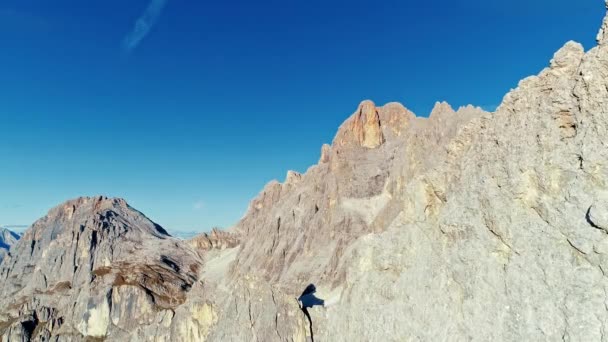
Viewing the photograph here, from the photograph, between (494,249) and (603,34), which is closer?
(603,34)

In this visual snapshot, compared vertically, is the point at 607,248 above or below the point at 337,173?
below

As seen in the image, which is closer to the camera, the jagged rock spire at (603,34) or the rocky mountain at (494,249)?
the rocky mountain at (494,249)

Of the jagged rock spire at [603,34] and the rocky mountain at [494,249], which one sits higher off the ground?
the jagged rock spire at [603,34]

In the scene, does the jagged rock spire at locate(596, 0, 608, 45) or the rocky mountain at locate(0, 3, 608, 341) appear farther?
→ the jagged rock spire at locate(596, 0, 608, 45)

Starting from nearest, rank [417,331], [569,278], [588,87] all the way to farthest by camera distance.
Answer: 1. [569,278]
2. [588,87]
3. [417,331]

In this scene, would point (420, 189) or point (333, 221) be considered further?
point (333, 221)

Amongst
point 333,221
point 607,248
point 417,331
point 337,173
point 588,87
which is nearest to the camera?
point 607,248

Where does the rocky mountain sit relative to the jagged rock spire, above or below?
below

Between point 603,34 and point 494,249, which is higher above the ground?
point 603,34

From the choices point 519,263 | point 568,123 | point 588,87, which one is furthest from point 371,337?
point 588,87

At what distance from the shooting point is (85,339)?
179625mm

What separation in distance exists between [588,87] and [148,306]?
19148 cm

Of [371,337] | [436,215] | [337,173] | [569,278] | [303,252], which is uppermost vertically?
[337,173]

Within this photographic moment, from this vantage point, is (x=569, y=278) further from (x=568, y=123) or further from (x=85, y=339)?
(x=85, y=339)
